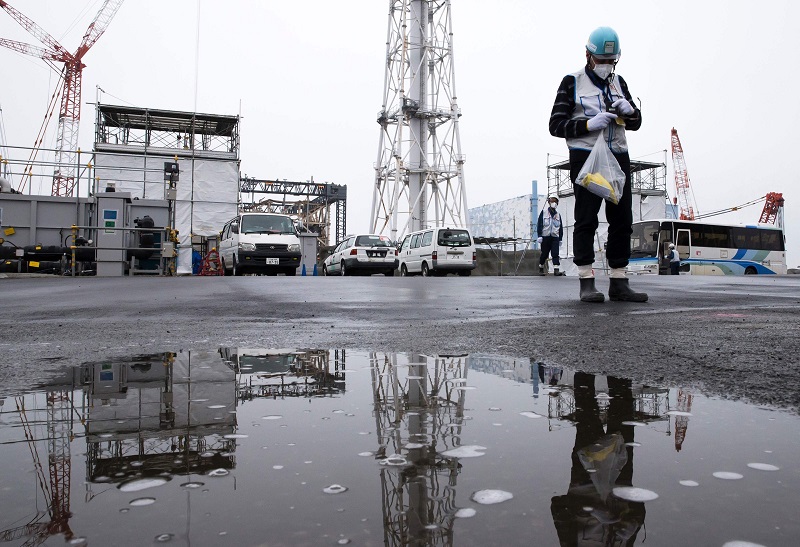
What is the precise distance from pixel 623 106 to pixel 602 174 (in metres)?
0.57

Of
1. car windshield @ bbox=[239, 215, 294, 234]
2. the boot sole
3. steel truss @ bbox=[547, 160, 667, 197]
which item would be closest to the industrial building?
steel truss @ bbox=[547, 160, 667, 197]

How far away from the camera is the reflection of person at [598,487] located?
0.82 m

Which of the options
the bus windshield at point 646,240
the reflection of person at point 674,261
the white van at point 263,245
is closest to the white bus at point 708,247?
the bus windshield at point 646,240

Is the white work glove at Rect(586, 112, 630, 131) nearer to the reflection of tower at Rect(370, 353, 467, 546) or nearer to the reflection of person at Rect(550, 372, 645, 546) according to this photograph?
the reflection of tower at Rect(370, 353, 467, 546)

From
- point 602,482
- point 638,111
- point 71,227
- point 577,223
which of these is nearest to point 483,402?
point 602,482

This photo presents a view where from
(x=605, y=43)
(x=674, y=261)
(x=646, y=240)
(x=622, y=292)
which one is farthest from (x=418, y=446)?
(x=646, y=240)

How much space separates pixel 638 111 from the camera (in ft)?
16.5

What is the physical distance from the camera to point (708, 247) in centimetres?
2617

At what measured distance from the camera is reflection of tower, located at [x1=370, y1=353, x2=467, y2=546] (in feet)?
2.80

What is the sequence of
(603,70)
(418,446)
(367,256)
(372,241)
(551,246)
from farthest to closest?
1. (372,241)
2. (367,256)
3. (551,246)
4. (603,70)
5. (418,446)

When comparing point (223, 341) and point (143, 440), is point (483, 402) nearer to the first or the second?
point (143, 440)

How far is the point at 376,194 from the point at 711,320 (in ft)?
96.5

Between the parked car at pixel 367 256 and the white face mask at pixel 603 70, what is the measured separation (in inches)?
656

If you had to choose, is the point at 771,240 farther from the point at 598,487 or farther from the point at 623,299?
the point at 598,487
